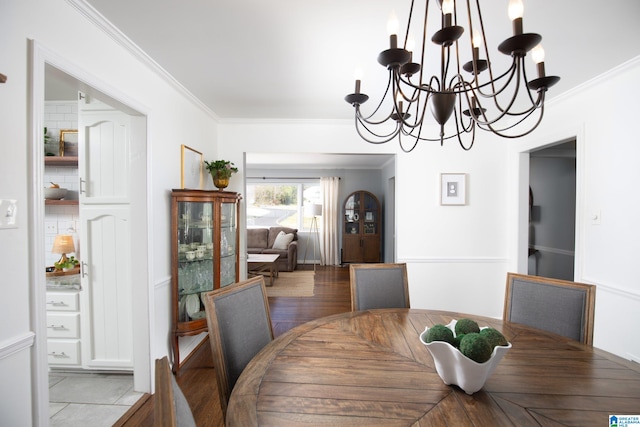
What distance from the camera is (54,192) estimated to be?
249 centimetres

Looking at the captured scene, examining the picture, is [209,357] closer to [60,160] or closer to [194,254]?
[194,254]

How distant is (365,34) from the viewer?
1723 mm

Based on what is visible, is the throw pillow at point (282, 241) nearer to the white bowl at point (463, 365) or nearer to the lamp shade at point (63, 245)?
the lamp shade at point (63, 245)

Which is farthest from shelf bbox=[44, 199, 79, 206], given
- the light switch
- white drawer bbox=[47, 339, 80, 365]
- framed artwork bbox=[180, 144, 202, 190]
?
the light switch

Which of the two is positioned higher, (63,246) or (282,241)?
(63,246)

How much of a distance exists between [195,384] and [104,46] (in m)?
Answer: 2.36

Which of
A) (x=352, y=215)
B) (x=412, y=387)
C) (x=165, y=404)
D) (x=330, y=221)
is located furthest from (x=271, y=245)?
(x=165, y=404)

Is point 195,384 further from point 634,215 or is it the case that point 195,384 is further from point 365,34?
point 634,215

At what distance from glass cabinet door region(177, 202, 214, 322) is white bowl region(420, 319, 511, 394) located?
2.12m

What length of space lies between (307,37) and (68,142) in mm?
2363

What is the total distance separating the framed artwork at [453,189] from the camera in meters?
→ 3.38

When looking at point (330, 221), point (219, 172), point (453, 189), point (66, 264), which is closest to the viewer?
point (66, 264)

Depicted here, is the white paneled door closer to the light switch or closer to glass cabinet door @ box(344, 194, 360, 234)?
the light switch

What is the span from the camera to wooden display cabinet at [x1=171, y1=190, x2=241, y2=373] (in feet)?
7.80
